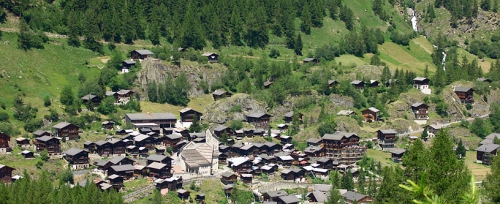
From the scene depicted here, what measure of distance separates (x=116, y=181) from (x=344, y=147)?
37541 mm

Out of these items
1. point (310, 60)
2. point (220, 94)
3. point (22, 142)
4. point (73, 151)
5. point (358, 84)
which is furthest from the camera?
point (310, 60)

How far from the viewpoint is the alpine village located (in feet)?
322

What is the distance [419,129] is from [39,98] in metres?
65.0

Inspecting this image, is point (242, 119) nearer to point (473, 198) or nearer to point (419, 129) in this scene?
point (419, 129)

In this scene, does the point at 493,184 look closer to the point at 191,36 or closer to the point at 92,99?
the point at 92,99

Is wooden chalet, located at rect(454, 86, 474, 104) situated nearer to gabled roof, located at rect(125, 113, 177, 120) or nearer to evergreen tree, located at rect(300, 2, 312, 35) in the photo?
evergreen tree, located at rect(300, 2, 312, 35)

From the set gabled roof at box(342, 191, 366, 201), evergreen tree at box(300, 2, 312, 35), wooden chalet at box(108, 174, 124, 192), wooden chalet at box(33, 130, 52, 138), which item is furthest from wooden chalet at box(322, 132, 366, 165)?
evergreen tree at box(300, 2, 312, 35)

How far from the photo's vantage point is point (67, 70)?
12750 centimetres

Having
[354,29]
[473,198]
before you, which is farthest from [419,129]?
[473,198]

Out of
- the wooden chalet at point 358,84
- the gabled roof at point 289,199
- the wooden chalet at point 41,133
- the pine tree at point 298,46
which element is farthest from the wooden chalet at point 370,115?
the wooden chalet at point 41,133

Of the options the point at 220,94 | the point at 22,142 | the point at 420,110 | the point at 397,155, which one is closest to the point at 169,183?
the point at 22,142

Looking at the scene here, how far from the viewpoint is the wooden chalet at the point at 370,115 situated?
127 metres

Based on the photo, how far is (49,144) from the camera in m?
100

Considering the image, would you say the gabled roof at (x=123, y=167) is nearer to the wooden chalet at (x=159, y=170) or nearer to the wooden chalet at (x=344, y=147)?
the wooden chalet at (x=159, y=170)
